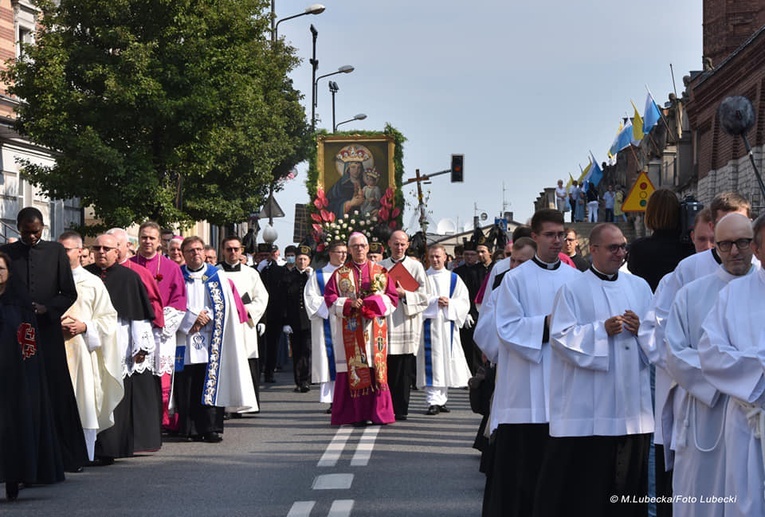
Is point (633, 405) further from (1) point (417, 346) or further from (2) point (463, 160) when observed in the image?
(2) point (463, 160)

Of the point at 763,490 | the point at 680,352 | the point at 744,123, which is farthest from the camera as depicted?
the point at 744,123

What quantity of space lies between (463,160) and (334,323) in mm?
28081

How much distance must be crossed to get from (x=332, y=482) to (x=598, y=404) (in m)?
3.38

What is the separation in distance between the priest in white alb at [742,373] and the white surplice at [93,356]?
6.76 metres

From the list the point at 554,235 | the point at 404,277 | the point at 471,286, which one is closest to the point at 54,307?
the point at 554,235

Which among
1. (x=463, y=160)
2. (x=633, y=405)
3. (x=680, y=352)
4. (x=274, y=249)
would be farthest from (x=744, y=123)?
(x=463, y=160)

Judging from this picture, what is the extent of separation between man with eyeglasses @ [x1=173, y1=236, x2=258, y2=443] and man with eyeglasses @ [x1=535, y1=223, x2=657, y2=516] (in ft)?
22.1

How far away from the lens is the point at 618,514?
8.14m

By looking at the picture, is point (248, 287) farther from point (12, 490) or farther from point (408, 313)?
point (12, 490)

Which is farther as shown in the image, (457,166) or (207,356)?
(457,166)

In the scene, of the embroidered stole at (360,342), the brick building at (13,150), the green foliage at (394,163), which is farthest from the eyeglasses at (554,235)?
the brick building at (13,150)

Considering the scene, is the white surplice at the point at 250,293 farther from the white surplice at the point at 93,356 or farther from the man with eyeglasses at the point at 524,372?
the man with eyeglasses at the point at 524,372

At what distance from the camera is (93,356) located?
490 inches

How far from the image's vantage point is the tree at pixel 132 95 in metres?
31.9
